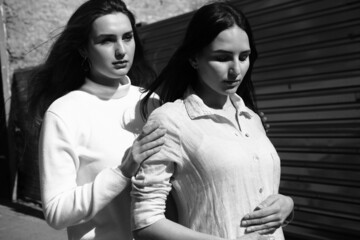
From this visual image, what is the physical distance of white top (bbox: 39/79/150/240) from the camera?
1.73 metres

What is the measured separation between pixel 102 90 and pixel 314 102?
2.32m

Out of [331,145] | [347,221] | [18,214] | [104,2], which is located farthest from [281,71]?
[18,214]

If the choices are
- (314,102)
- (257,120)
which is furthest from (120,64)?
(314,102)

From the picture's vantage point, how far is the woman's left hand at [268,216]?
1626 millimetres

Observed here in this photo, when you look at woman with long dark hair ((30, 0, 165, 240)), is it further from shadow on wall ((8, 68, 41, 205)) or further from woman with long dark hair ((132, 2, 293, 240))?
shadow on wall ((8, 68, 41, 205))

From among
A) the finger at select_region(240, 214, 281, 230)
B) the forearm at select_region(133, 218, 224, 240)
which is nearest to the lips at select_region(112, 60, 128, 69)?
the forearm at select_region(133, 218, 224, 240)

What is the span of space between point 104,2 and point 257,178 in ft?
3.40

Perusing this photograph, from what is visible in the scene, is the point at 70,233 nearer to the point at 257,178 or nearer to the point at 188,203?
the point at 188,203

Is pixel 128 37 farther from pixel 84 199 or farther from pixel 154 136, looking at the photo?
pixel 84 199

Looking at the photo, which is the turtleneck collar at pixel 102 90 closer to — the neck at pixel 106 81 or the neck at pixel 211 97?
the neck at pixel 106 81

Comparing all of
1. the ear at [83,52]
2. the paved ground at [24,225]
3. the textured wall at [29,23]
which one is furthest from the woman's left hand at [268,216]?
the textured wall at [29,23]

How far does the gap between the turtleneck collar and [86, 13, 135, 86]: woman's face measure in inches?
2.8

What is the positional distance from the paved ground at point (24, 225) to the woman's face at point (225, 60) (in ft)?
15.0

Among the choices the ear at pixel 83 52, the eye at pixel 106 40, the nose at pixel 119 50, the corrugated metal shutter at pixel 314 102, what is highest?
the eye at pixel 106 40
